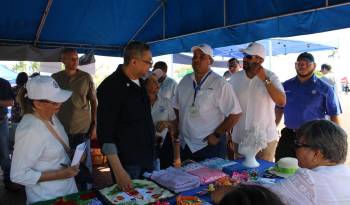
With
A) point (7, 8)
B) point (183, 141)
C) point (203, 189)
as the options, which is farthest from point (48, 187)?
point (7, 8)

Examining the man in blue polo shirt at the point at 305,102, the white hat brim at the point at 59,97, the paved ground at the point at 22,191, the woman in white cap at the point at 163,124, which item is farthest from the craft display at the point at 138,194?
the paved ground at the point at 22,191

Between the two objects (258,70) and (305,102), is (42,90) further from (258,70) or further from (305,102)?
(305,102)

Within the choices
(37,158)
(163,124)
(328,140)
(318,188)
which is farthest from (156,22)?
(318,188)

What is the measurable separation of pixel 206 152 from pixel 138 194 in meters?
1.14

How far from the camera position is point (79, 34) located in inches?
192

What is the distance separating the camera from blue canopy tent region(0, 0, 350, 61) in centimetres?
303

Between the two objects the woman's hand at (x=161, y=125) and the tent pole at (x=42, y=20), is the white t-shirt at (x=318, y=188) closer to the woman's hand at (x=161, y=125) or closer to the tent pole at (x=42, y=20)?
the woman's hand at (x=161, y=125)

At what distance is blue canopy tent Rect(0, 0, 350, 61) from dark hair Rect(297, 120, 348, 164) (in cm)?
171

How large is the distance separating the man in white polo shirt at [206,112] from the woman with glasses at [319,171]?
120 cm

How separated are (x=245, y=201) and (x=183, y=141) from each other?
221 cm

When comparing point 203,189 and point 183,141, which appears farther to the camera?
point 183,141

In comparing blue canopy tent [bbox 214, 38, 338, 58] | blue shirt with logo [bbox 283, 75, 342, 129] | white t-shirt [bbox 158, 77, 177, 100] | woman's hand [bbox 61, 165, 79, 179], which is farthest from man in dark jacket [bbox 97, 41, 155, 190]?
blue canopy tent [bbox 214, 38, 338, 58]

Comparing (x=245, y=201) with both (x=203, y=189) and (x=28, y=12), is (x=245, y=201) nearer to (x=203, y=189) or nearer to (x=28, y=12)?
(x=203, y=189)

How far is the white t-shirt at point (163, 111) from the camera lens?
3203mm
